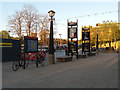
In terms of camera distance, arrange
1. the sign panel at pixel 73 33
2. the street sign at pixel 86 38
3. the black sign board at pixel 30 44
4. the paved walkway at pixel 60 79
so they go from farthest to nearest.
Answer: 1. the street sign at pixel 86 38
2. the sign panel at pixel 73 33
3. the black sign board at pixel 30 44
4. the paved walkway at pixel 60 79

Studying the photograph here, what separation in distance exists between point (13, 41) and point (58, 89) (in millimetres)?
14108

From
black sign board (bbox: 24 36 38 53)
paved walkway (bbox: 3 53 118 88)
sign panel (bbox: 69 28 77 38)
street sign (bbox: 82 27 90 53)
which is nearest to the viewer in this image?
paved walkway (bbox: 3 53 118 88)

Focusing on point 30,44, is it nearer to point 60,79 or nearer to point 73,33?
point 60,79

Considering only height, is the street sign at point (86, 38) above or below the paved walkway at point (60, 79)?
above

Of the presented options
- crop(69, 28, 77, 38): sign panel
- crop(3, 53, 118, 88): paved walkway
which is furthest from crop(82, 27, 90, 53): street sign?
crop(3, 53, 118, 88): paved walkway

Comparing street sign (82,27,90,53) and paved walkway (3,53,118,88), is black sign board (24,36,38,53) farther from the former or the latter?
street sign (82,27,90,53)

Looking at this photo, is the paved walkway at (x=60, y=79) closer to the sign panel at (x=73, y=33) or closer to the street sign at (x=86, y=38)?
the sign panel at (x=73, y=33)

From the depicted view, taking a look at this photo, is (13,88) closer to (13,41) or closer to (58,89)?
(58,89)

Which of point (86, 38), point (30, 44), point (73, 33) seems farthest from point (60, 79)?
point (86, 38)

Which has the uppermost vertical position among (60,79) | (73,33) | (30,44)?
(73,33)

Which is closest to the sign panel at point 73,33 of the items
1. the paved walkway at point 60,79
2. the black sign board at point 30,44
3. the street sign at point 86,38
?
the street sign at point 86,38

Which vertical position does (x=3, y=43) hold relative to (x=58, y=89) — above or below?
above

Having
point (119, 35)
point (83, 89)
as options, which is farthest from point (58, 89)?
point (119, 35)

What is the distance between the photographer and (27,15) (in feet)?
113
